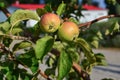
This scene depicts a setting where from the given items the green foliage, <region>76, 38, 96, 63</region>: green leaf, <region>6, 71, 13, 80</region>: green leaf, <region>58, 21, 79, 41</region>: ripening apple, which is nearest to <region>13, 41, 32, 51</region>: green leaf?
the green foliage

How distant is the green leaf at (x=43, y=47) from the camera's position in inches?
48.7

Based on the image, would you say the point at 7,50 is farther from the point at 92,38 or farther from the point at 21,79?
the point at 92,38

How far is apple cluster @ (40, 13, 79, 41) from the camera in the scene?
118 centimetres

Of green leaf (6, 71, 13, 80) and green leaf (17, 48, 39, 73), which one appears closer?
green leaf (17, 48, 39, 73)

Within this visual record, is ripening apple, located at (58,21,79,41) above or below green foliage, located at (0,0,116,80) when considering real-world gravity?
below

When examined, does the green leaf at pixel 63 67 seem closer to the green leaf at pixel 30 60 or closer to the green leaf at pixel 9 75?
the green leaf at pixel 30 60

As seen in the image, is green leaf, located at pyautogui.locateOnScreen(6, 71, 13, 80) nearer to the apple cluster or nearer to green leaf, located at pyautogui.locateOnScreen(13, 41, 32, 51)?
green leaf, located at pyautogui.locateOnScreen(13, 41, 32, 51)

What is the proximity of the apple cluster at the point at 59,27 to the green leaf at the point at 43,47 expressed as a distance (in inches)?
2.3

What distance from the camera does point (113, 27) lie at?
82.4 inches

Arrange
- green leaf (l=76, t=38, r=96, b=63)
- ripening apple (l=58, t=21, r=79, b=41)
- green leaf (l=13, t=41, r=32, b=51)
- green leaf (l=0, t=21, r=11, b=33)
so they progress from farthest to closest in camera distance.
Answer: green leaf (l=13, t=41, r=32, b=51) → green leaf (l=0, t=21, r=11, b=33) → green leaf (l=76, t=38, r=96, b=63) → ripening apple (l=58, t=21, r=79, b=41)

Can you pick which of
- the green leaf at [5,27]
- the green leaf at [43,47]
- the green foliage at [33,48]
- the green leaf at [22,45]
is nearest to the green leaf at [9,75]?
the green foliage at [33,48]

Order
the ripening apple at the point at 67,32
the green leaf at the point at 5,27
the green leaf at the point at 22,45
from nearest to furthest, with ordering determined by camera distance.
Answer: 1. the ripening apple at the point at 67,32
2. the green leaf at the point at 5,27
3. the green leaf at the point at 22,45

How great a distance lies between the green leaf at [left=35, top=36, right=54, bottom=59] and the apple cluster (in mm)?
58

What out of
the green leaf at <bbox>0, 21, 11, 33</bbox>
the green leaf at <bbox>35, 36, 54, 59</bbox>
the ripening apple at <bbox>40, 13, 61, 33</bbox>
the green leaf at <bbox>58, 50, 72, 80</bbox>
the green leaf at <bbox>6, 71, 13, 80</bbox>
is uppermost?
the green leaf at <bbox>0, 21, 11, 33</bbox>
